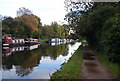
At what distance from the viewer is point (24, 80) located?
10.3 m

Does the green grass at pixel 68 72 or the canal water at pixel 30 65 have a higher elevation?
the green grass at pixel 68 72

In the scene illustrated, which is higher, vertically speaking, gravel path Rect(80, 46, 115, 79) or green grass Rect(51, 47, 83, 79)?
green grass Rect(51, 47, 83, 79)

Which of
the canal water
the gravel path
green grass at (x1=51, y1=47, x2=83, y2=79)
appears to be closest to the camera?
green grass at (x1=51, y1=47, x2=83, y2=79)

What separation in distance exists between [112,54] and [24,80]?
5092mm

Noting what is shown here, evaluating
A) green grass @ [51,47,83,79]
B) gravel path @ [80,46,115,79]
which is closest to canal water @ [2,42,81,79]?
green grass @ [51,47,83,79]

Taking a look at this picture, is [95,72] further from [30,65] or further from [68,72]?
[30,65]

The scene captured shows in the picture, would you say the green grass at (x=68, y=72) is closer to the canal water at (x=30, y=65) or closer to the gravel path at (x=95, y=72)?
the gravel path at (x=95, y=72)

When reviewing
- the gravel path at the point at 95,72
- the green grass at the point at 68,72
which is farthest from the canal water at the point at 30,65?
the gravel path at the point at 95,72

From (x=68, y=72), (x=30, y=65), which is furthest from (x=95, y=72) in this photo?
(x=30, y=65)

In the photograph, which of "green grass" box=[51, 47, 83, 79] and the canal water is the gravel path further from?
the canal water

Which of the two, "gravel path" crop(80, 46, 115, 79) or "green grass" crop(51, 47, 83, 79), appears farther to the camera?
"gravel path" crop(80, 46, 115, 79)

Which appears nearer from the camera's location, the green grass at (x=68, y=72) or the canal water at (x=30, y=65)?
the green grass at (x=68, y=72)

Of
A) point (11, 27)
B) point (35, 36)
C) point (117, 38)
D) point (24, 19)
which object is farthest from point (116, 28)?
point (35, 36)

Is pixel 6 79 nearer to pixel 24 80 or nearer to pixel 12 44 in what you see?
pixel 24 80
